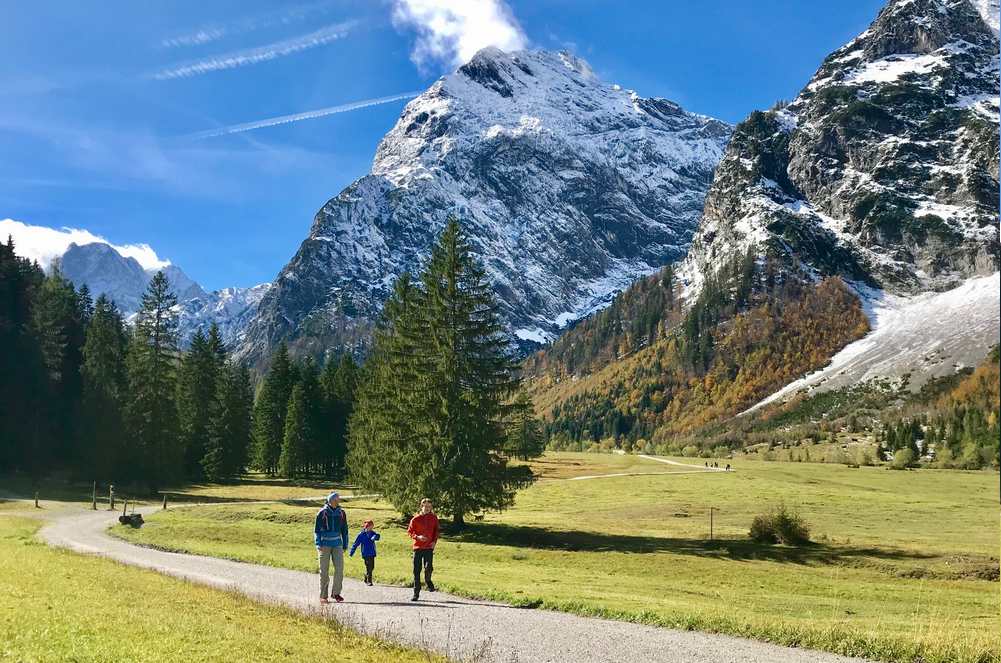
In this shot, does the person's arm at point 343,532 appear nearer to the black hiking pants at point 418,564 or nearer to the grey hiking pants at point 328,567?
the grey hiking pants at point 328,567

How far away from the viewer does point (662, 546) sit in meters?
38.1

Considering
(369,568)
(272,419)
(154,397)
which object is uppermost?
(154,397)

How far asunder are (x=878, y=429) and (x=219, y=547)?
173158 millimetres

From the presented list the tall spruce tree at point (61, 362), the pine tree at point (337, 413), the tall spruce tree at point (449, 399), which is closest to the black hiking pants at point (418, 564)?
the tall spruce tree at point (449, 399)

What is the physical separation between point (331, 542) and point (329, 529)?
0.37m

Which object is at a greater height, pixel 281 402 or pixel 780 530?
pixel 281 402

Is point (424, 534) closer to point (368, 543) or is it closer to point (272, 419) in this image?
point (368, 543)

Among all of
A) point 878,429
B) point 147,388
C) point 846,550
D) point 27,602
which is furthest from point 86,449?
point 878,429

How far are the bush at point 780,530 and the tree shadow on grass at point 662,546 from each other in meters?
0.68

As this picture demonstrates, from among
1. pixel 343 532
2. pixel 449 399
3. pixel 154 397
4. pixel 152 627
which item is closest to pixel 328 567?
pixel 343 532

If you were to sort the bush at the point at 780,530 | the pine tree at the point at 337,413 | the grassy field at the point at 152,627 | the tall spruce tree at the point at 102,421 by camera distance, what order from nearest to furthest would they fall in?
the grassy field at the point at 152,627, the bush at the point at 780,530, the tall spruce tree at the point at 102,421, the pine tree at the point at 337,413

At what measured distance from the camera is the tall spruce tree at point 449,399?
40.4 m

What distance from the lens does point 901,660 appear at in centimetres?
1392

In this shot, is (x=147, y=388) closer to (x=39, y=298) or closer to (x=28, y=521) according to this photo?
(x=39, y=298)
